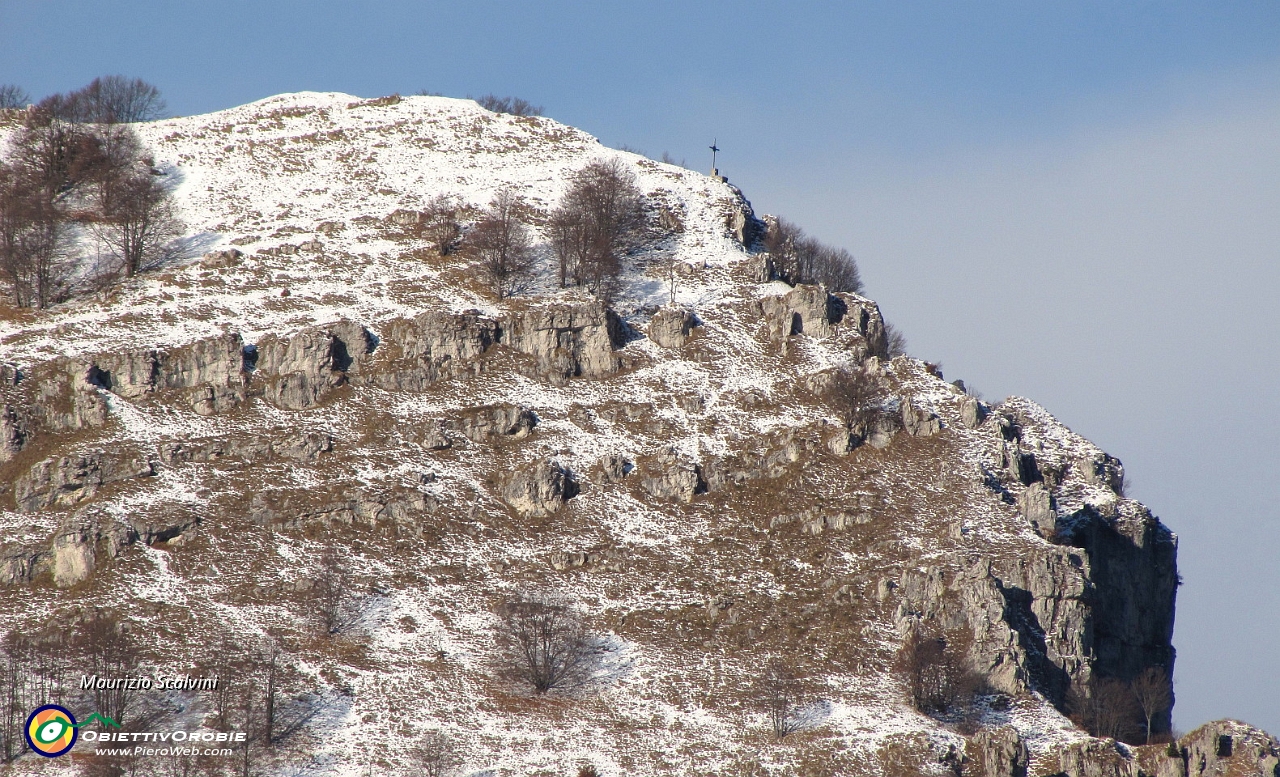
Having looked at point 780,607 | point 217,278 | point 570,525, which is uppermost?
point 217,278

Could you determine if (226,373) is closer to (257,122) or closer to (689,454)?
(689,454)

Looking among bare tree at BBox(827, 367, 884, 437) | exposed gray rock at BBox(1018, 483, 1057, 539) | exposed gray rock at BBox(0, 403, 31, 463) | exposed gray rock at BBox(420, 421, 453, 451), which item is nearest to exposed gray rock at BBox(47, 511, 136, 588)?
exposed gray rock at BBox(0, 403, 31, 463)

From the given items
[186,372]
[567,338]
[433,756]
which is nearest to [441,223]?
[567,338]

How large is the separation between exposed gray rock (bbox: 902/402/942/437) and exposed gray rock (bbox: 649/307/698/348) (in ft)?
58.5

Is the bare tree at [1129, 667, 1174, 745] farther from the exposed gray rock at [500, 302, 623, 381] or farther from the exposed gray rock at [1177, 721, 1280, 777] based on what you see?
the exposed gray rock at [500, 302, 623, 381]

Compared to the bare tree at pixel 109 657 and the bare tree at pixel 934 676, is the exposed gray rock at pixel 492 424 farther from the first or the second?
the bare tree at pixel 934 676

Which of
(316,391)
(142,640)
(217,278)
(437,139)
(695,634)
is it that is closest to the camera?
(142,640)

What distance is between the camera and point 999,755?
60062 millimetres

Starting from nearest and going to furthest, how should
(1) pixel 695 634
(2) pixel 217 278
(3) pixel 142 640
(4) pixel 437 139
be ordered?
(3) pixel 142 640 → (1) pixel 695 634 → (2) pixel 217 278 → (4) pixel 437 139

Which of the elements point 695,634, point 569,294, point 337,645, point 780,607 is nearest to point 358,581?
point 337,645

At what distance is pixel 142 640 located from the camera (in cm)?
6400

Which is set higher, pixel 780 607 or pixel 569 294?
pixel 569 294

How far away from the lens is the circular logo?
5716 cm

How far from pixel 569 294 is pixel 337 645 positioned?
37.4m
